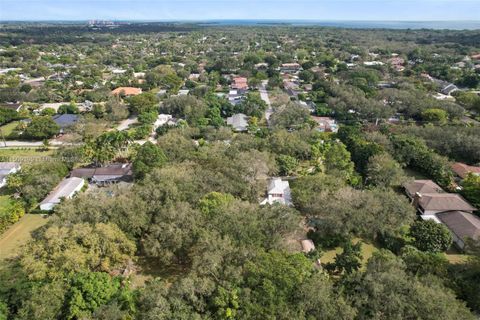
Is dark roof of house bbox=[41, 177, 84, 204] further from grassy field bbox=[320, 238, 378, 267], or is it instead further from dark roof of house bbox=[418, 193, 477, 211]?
dark roof of house bbox=[418, 193, 477, 211]

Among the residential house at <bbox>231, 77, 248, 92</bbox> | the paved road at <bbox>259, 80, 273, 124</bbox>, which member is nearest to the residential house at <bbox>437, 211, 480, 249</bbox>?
the paved road at <bbox>259, 80, 273, 124</bbox>

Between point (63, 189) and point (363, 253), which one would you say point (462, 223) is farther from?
point (63, 189)

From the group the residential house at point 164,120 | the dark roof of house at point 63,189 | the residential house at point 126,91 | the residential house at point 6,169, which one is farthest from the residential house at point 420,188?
the residential house at point 126,91

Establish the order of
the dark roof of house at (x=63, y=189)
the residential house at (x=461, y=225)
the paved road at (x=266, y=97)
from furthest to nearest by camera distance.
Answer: the paved road at (x=266, y=97)
the dark roof of house at (x=63, y=189)
the residential house at (x=461, y=225)

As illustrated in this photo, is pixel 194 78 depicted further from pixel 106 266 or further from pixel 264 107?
pixel 106 266

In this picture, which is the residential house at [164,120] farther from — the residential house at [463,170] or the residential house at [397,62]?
the residential house at [397,62]

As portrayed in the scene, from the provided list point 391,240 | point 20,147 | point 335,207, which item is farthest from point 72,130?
point 391,240

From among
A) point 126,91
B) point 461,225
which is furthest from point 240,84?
point 461,225

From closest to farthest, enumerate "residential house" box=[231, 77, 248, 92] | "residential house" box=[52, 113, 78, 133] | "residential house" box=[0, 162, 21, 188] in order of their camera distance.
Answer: "residential house" box=[0, 162, 21, 188] → "residential house" box=[52, 113, 78, 133] → "residential house" box=[231, 77, 248, 92]
